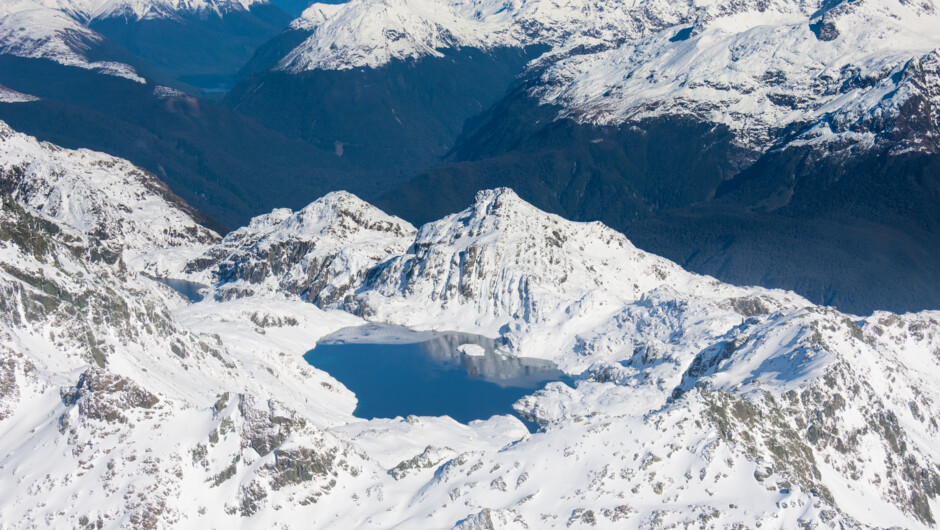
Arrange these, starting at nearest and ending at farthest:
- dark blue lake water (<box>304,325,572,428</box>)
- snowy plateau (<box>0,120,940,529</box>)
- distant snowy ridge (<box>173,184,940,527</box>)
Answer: snowy plateau (<box>0,120,940,529</box>), distant snowy ridge (<box>173,184,940,527</box>), dark blue lake water (<box>304,325,572,428</box>)

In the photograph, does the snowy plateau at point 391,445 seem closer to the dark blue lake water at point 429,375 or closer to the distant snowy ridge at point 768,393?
the distant snowy ridge at point 768,393

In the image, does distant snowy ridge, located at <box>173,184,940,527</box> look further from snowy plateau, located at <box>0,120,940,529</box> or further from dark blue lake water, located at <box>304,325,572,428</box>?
dark blue lake water, located at <box>304,325,572,428</box>

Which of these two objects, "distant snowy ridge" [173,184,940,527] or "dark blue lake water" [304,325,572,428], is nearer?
"distant snowy ridge" [173,184,940,527]

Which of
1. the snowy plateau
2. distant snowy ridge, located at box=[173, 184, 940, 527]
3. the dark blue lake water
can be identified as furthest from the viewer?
the dark blue lake water

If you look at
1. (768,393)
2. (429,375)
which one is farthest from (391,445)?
(429,375)

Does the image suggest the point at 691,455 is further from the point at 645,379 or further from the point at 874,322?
the point at 874,322

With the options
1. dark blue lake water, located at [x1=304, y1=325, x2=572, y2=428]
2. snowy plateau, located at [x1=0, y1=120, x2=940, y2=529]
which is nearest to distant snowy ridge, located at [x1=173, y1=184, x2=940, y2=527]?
snowy plateau, located at [x1=0, y1=120, x2=940, y2=529]

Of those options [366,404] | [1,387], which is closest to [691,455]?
[1,387]

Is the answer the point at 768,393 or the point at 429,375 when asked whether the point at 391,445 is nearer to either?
the point at 768,393

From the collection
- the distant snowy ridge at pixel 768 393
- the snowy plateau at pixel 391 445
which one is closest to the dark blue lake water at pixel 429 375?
the distant snowy ridge at pixel 768 393
